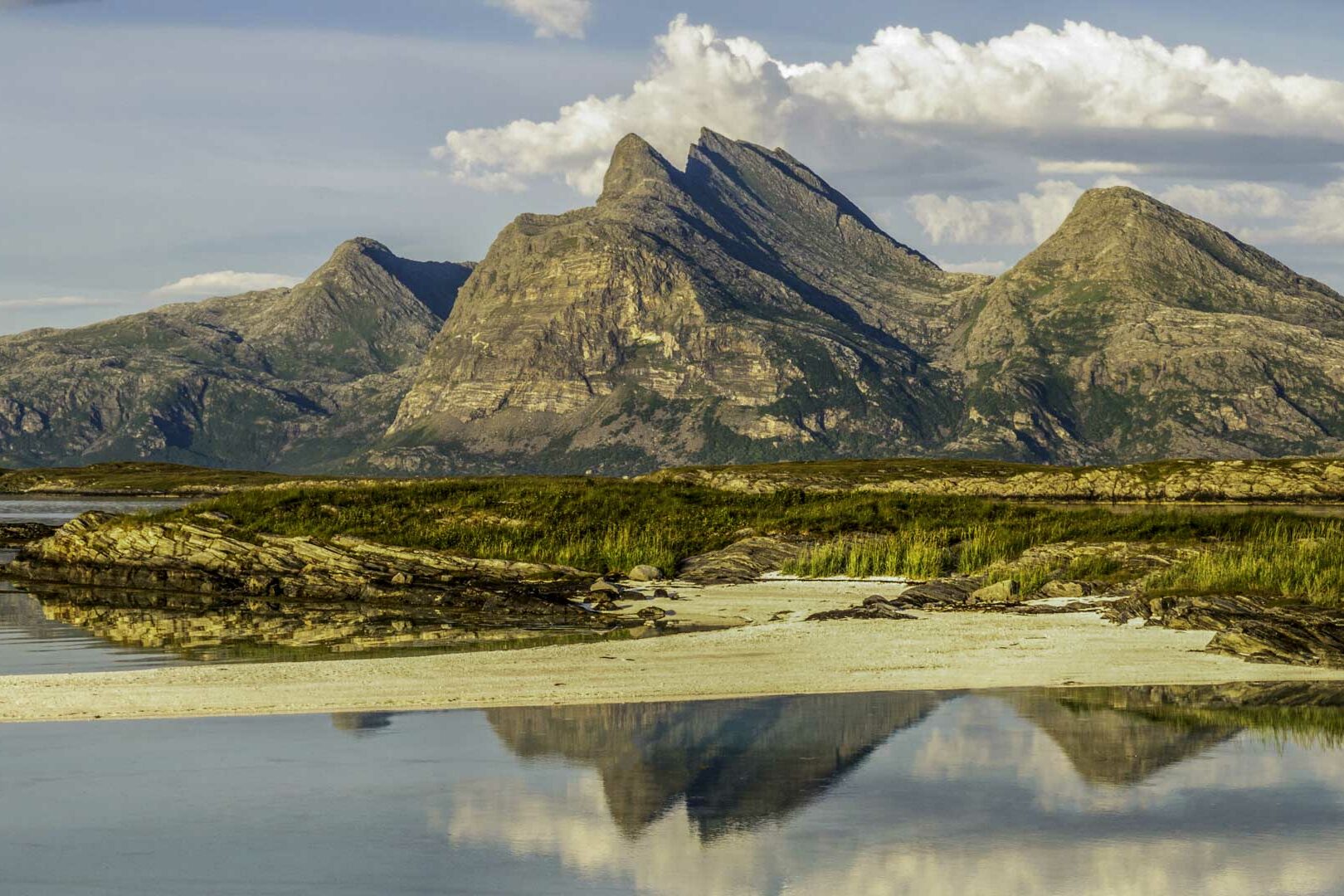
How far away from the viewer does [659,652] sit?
30.9 metres

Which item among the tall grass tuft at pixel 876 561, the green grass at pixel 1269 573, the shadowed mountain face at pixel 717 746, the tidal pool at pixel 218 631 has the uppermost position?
the green grass at pixel 1269 573

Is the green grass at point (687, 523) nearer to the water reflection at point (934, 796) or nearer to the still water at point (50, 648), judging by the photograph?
the still water at point (50, 648)

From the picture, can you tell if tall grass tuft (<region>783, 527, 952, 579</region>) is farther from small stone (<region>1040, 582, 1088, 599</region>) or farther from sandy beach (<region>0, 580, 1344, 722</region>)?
sandy beach (<region>0, 580, 1344, 722</region>)

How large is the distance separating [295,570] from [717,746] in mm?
29452

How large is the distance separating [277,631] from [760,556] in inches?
770

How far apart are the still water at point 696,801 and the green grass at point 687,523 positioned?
25716 mm

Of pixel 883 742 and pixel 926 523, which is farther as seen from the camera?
pixel 926 523

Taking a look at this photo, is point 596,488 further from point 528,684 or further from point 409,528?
point 528,684

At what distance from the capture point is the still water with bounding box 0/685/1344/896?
47.4ft

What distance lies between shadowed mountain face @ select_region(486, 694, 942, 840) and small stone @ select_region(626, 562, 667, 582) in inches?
912

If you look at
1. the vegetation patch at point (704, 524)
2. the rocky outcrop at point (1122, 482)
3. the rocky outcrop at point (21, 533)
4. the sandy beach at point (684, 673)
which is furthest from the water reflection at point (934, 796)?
the rocky outcrop at point (1122, 482)

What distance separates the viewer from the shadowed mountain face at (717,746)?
17.2 meters

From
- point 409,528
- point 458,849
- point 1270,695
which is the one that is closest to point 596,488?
point 409,528

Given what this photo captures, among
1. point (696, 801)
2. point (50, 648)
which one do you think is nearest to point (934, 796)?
point (696, 801)
